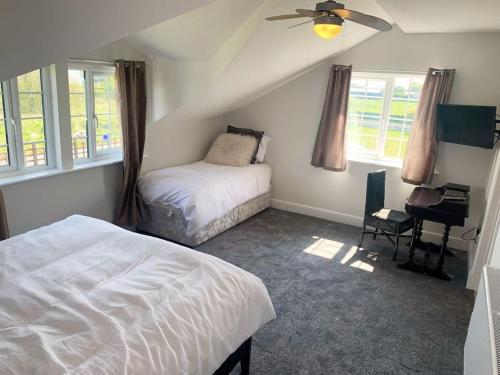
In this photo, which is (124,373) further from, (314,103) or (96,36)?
(314,103)

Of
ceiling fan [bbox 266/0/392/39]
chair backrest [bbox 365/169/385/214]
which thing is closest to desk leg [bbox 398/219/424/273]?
chair backrest [bbox 365/169/385/214]

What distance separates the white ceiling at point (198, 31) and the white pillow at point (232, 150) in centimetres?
136

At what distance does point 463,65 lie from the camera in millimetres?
3830

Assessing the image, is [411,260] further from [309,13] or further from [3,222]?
[3,222]

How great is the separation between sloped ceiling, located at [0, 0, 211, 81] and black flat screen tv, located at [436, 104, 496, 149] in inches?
103

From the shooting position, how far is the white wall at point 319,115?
12.5 feet

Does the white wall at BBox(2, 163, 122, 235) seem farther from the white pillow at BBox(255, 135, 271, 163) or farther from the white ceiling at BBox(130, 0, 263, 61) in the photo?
the white pillow at BBox(255, 135, 271, 163)

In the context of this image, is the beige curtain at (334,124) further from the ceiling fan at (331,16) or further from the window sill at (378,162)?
the ceiling fan at (331,16)

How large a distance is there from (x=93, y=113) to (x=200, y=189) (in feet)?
4.10

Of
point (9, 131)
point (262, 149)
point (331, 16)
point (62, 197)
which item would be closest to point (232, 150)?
point (262, 149)

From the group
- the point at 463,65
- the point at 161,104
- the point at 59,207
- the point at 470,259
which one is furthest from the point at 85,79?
the point at 470,259

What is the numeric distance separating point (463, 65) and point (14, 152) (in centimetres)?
423

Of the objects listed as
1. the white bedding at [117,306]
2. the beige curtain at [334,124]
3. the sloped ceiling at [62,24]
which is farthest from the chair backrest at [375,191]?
the sloped ceiling at [62,24]

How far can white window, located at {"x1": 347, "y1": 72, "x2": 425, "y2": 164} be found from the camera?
4238 millimetres
